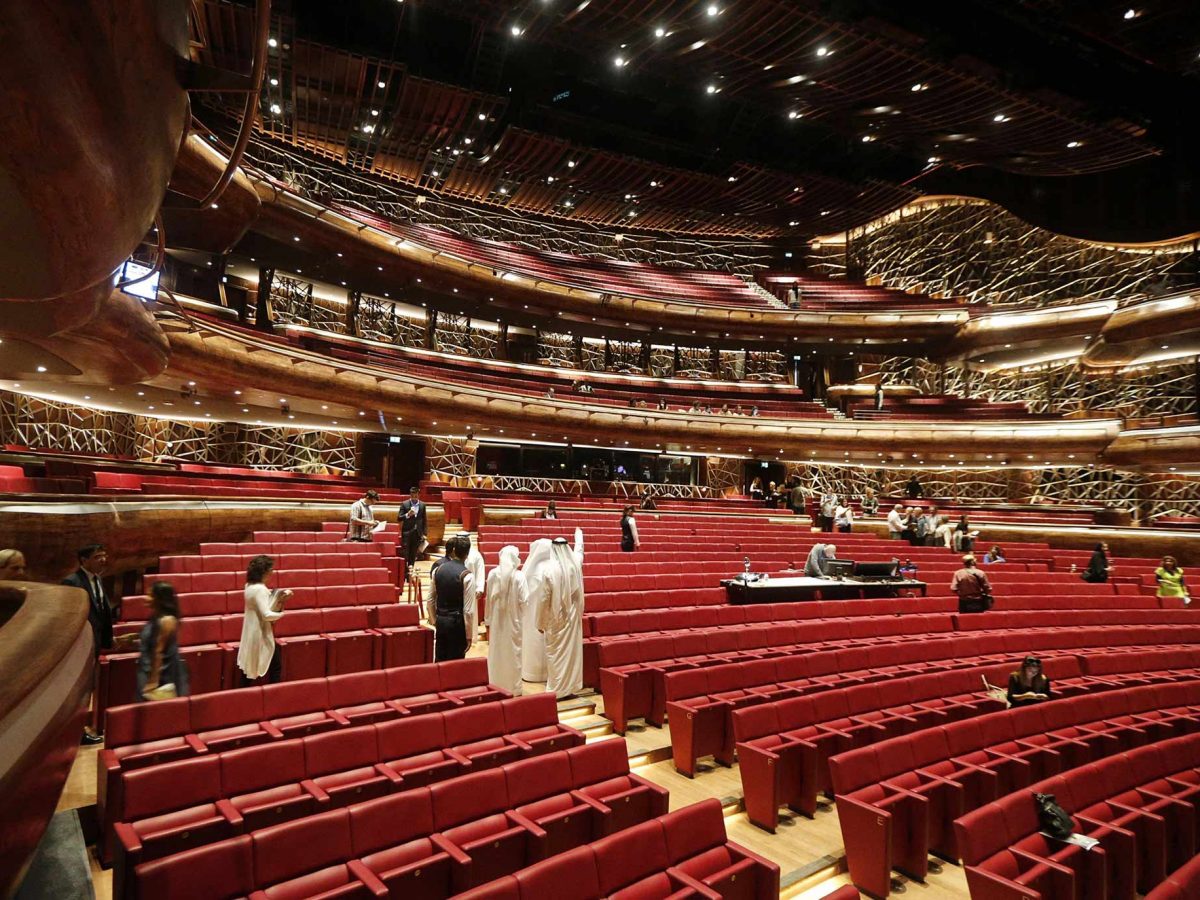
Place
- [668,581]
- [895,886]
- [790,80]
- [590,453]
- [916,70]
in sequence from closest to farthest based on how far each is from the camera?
1. [895,886]
2. [668,581]
3. [916,70]
4. [790,80]
5. [590,453]

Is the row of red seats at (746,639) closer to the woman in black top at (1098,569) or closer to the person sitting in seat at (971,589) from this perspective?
the person sitting in seat at (971,589)

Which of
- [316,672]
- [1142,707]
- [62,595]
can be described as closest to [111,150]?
[62,595]

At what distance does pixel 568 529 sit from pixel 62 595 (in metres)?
7.53

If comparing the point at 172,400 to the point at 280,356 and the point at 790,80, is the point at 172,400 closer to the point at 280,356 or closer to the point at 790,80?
the point at 280,356

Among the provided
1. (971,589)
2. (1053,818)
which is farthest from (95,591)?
(971,589)

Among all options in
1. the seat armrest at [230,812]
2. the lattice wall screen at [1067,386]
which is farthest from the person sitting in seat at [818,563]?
the lattice wall screen at [1067,386]

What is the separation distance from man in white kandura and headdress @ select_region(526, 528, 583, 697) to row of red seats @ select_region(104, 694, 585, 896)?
105 centimetres

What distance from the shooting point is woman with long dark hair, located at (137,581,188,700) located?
9.41 feet

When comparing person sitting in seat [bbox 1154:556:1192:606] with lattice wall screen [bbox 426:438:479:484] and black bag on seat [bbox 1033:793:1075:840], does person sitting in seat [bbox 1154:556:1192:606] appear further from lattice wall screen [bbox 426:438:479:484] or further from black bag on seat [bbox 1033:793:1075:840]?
lattice wall screen [bbox 426:438:479:484]

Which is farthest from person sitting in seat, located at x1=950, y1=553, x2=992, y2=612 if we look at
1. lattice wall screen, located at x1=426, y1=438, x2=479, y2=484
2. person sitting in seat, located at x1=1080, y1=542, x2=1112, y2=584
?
lattice wall screen, located at x1=426, y1=438, x2=479, y2=484

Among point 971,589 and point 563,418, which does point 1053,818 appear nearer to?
point 971,589

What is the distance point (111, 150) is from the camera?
1481 mm

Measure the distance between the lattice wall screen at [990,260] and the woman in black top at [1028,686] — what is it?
49.4ft

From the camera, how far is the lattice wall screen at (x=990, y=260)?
1686 centimetres
